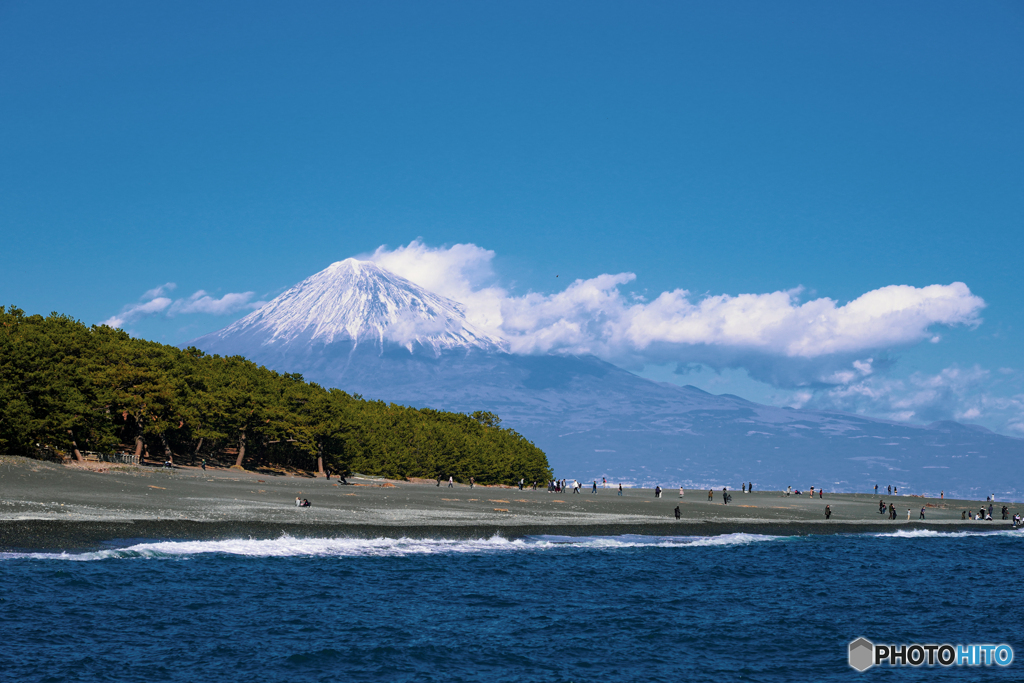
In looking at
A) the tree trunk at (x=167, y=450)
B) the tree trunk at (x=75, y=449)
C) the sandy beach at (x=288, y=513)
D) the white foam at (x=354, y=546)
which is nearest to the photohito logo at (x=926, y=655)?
the white foam at (x=354, y=546)

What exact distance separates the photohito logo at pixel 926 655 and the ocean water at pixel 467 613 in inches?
25.0

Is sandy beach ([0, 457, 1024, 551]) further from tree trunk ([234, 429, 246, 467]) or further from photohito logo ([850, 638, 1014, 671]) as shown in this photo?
photohito logo ([850, 638, 1014, 671])

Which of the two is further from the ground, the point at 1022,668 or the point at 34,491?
the point at 34,491

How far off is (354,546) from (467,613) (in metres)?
18.3

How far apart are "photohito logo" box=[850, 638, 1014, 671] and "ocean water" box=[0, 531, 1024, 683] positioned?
63 centimetres

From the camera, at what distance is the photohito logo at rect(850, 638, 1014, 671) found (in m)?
34.0

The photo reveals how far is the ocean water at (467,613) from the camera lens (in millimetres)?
29859

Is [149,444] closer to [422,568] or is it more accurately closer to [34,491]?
[34,491]

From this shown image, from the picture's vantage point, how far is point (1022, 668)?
110ft

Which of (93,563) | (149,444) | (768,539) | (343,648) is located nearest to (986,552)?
(768,539)

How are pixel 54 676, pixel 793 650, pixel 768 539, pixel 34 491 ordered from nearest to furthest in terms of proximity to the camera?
pixel 54 676, pixel 793 650, pixel 34 491, pixel 768 539

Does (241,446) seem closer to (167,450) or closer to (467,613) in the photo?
(167,450)

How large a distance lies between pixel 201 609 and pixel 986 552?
72140 millimetres

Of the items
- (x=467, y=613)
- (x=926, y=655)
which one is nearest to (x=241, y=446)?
(x=467, y=613)
